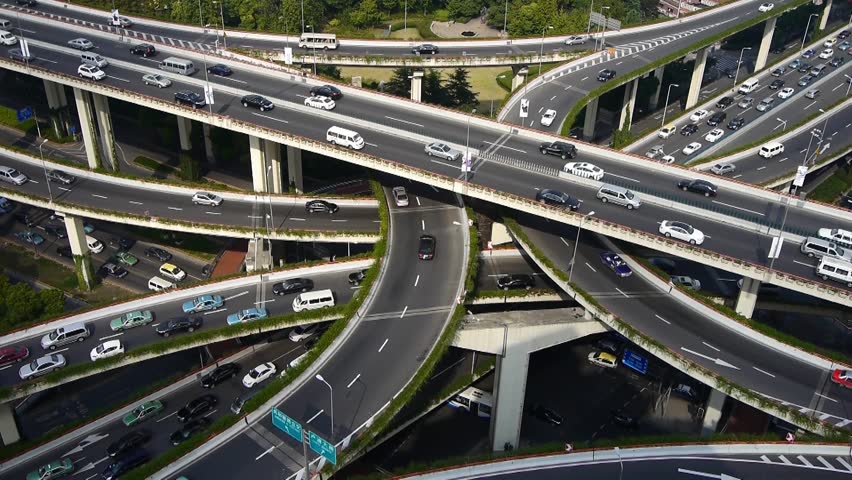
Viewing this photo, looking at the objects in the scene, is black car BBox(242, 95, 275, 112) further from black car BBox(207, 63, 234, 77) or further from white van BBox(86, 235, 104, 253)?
white van BBox(86, 235, 104, 253)

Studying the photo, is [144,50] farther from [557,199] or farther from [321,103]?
[557,199]

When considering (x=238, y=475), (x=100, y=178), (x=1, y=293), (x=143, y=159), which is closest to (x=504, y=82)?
(x=143, y=159)

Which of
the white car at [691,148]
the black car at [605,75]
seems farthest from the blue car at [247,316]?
the white car at [691,148]

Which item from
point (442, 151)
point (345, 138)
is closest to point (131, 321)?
point (345, 138)

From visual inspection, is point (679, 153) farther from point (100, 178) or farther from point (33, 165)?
point (33, 165)

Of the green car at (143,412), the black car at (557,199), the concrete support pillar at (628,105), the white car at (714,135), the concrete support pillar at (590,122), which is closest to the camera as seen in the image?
the green car at (143,412)

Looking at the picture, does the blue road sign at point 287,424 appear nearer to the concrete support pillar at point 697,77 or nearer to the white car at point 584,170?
the white car at point 584,170

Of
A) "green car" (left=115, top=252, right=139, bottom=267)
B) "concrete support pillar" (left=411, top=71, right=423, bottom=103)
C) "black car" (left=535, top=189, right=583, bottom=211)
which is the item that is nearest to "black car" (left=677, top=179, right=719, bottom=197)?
"black car" (left=535, top=189, right=583, bottom=211)
